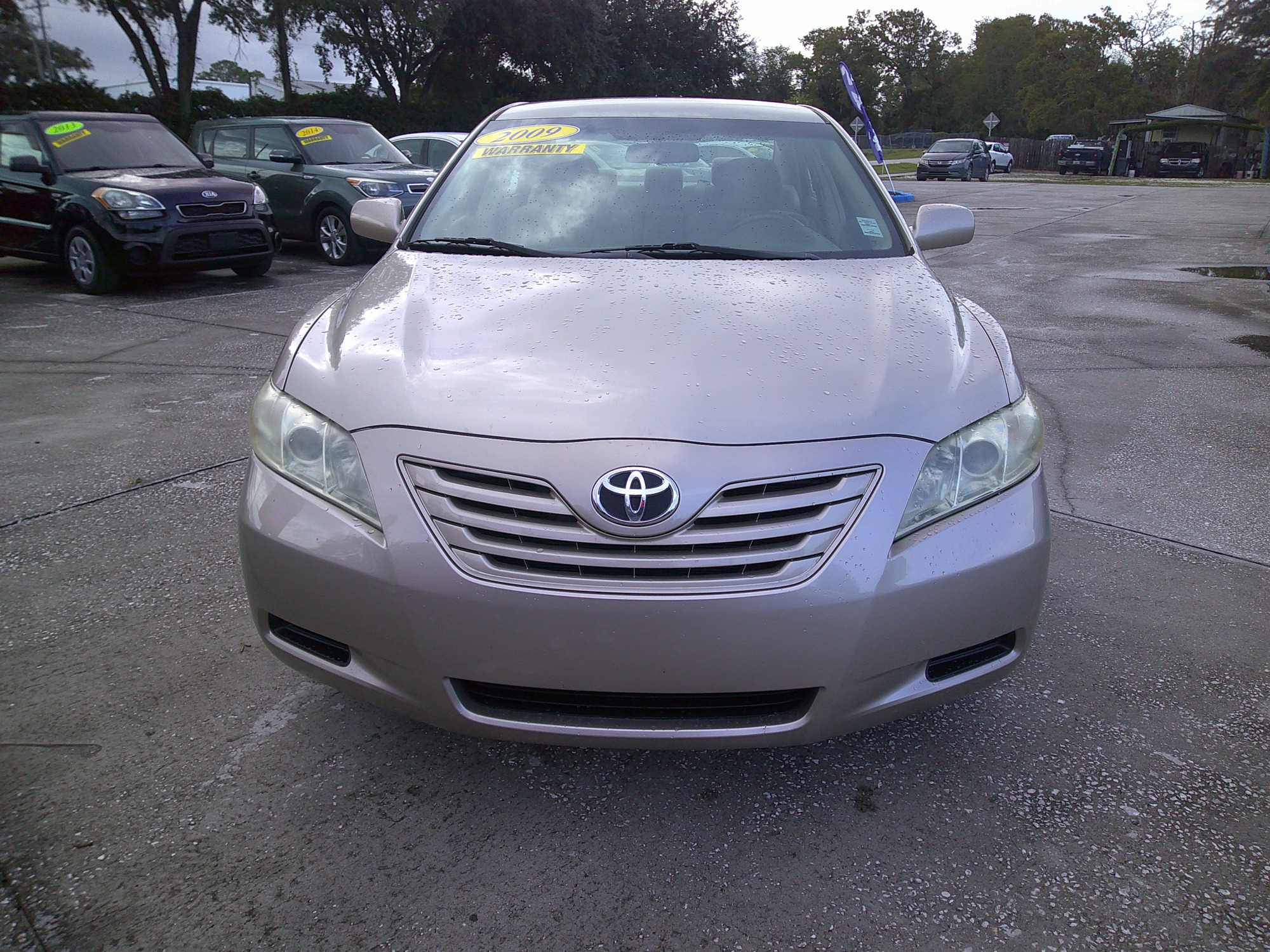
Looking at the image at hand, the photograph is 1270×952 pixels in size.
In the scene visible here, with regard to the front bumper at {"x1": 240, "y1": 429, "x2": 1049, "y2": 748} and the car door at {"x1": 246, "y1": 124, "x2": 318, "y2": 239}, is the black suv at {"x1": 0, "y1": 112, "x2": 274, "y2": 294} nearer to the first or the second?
the car door at {"x1": 246, "y1": 124, "x2": 318, "y2": 239}

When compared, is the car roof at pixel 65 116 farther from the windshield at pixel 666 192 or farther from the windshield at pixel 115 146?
the windshield at pixel 666 192

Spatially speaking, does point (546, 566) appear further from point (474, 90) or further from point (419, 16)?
point (474, 90)

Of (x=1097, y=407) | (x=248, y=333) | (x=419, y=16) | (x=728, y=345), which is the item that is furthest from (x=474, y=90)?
(x=728, y=345)

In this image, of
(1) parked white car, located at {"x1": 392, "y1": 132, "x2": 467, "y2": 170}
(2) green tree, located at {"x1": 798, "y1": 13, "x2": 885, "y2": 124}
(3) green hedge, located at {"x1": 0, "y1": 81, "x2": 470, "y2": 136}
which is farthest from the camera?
(2) green tree, located at {"x1": 798, "y1": 13, "x2": 885, "y2": 124}

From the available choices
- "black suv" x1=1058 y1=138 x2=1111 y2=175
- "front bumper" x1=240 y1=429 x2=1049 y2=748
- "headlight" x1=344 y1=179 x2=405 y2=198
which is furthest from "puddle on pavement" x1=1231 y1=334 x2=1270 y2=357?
"black suv" x1=1058 y1=138 x2=1111 y2=175

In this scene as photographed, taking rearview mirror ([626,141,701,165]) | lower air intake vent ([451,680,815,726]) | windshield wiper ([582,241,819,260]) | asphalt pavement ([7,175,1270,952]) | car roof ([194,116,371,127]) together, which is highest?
car roof ([194,116,371,127])

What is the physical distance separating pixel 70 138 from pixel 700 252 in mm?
8857

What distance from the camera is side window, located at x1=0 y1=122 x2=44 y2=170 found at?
29.8 feet

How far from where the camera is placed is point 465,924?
5.90 ft

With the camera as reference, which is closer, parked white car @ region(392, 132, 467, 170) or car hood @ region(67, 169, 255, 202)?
car hood @ region(67, 169, 255, 202)

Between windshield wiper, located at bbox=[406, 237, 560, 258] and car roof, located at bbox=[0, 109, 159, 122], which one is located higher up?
car roof, located at bbox=[0, 109, 159, 122]

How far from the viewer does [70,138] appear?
9219 millimetres

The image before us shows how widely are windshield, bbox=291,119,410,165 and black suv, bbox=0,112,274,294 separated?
6.11 feet

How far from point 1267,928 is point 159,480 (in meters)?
4.13
